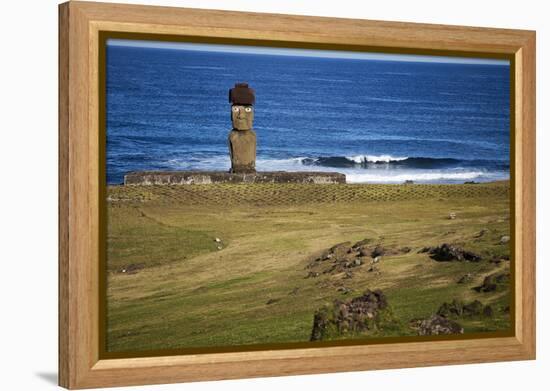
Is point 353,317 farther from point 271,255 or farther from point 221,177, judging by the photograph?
point 221,177

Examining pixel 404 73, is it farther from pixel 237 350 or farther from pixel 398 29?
pixel 237 350

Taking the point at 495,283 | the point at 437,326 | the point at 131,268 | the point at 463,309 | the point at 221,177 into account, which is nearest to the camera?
the point at 131,268

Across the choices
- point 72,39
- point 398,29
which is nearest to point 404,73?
point 398,29

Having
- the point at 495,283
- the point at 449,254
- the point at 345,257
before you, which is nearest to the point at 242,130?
the point at 345,257

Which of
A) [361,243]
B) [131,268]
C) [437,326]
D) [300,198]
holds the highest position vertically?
[300,198]

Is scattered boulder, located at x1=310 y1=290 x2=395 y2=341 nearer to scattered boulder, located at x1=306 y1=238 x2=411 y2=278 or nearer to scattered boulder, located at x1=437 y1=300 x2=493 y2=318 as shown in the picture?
scattered boulder, located at x1=306 y1=238 x2=411 y2=278

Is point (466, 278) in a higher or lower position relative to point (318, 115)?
lower

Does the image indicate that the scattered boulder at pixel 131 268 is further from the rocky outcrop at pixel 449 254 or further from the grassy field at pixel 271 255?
the rocky outcrop at pixel 449 254
